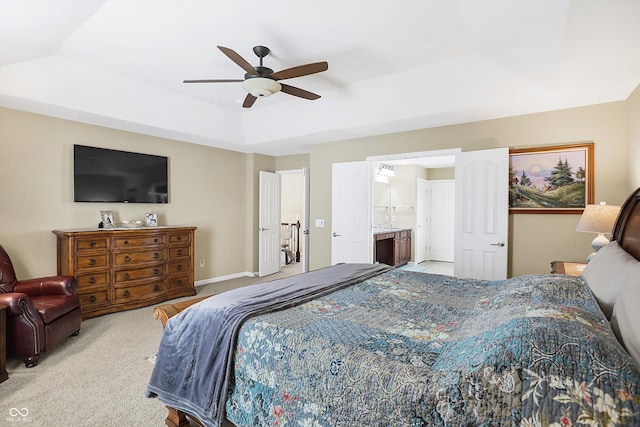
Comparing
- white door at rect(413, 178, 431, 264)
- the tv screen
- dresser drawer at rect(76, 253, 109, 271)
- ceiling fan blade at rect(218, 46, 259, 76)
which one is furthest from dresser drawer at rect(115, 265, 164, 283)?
white door at rect(413, 178, 431, 264)

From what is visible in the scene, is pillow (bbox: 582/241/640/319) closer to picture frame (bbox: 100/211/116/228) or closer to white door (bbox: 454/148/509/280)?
white door (bbox: 454/148/509/280)

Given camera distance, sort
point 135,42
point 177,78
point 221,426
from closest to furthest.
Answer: point 221,426 < point 135,42 < point 177,78

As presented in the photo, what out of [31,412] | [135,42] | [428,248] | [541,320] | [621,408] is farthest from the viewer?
[428,248]

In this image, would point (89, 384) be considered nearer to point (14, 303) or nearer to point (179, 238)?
point (14, 303)

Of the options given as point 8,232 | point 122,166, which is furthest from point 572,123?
point 8,232

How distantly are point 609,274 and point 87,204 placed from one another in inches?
210

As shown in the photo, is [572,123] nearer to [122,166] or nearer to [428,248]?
[428,248]

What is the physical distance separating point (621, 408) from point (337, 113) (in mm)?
4092

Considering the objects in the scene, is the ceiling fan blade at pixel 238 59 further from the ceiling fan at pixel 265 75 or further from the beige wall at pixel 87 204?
the beige wall at pixel 87 204

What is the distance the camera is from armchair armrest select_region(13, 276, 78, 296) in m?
3.17

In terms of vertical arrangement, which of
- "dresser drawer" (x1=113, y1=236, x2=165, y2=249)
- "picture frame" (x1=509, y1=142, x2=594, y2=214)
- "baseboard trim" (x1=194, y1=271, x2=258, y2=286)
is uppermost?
"picture frame" (x1=509, y1=142, x2=594, y2=214)

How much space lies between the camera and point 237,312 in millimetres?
1636

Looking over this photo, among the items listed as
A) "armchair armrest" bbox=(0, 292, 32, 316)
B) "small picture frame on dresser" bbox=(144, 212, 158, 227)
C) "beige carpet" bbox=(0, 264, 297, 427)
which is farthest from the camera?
"small picture frame on dresser" bbox=(144, 212, 158, 227)

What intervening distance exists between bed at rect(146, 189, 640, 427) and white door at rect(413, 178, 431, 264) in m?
5.44
